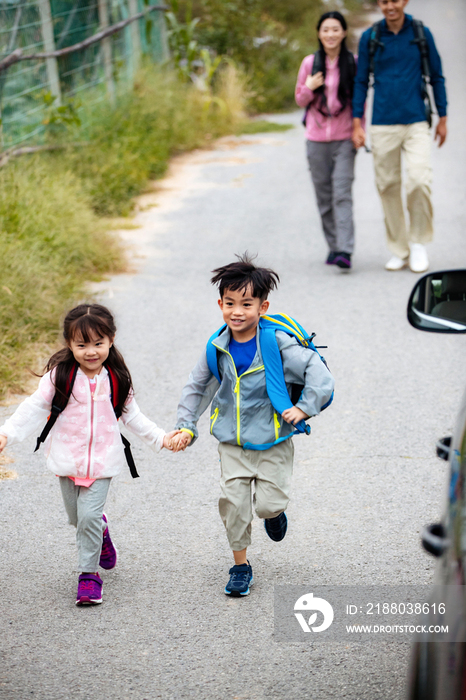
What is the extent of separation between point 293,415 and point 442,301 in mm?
675

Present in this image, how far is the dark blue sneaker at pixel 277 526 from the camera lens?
330 centimetres

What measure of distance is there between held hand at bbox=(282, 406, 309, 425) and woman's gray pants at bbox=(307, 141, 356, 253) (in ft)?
14.9

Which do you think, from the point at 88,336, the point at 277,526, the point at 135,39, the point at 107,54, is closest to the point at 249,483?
the point at 277,526

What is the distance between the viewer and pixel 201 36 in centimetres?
1800

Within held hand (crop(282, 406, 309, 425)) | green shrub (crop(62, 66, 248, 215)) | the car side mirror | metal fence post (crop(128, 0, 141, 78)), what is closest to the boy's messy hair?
held hand (crop(282, 406, 309, 425))

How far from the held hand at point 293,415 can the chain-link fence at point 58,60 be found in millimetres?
6696

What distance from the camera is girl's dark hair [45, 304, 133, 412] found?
3098 millimetres

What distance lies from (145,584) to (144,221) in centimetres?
707

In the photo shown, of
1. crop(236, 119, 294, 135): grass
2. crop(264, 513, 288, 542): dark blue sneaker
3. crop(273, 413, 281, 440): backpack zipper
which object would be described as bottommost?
crop(236, 119, 294, 135): grass

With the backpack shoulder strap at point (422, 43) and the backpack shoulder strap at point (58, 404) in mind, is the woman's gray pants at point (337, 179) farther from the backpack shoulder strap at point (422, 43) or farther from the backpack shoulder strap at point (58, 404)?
the backpack shoulder strap at point (58, 404)

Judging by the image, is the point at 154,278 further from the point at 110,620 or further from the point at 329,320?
the point at 110,620

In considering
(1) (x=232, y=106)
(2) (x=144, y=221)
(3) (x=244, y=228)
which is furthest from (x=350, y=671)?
(1) (x=232, y=106)

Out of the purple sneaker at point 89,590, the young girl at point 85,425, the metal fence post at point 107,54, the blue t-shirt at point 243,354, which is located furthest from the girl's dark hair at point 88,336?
the metal fence post at point 107,54

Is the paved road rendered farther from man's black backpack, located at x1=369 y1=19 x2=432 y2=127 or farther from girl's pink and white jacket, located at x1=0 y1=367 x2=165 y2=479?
man's black backpack, located at x1=369 y1=19 x2=432 y2=127
